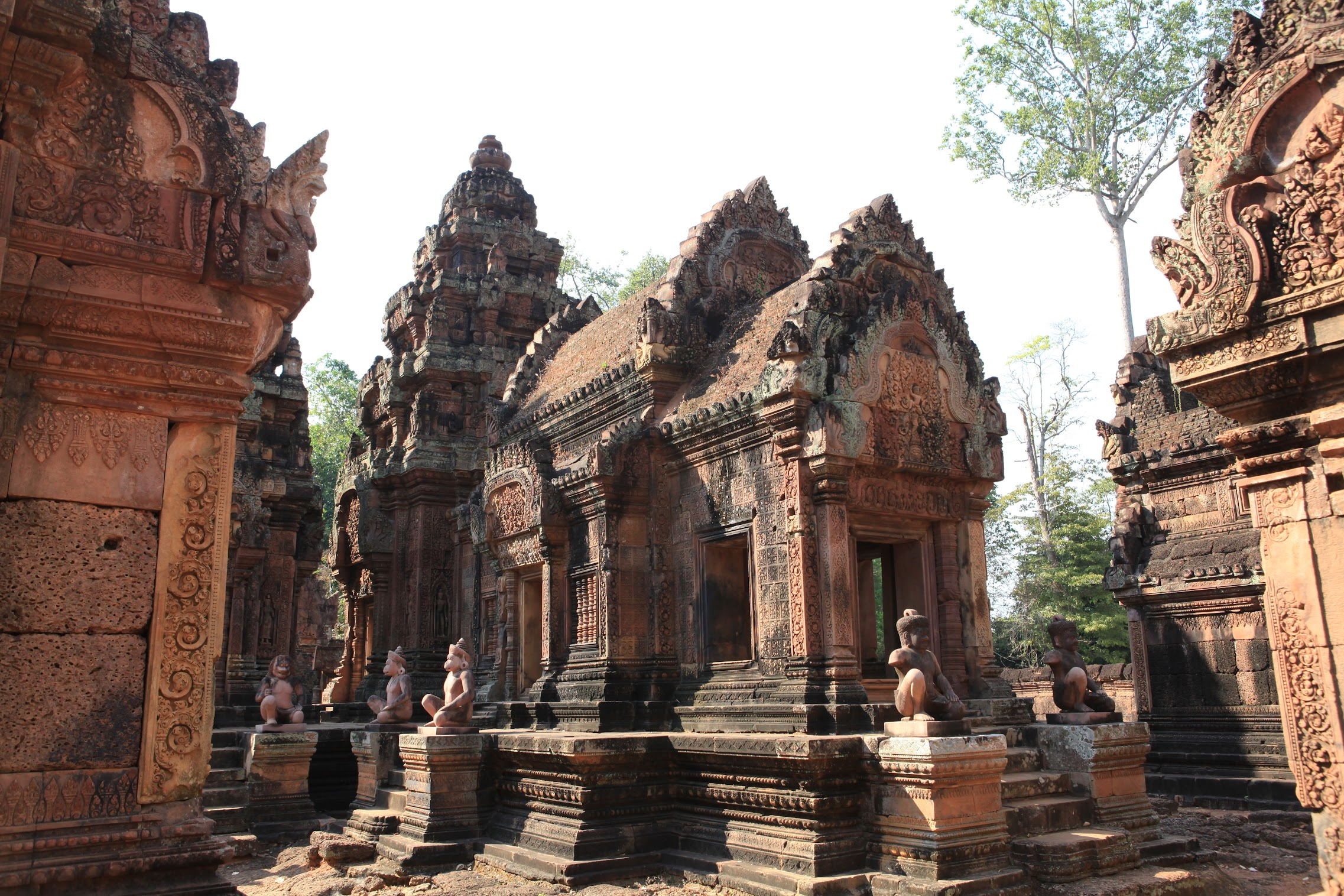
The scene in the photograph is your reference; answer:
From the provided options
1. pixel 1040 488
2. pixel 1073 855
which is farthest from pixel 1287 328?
pixel 1040 488

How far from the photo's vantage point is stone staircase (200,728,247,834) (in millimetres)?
10398

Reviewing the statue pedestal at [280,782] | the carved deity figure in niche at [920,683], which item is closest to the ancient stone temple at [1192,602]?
the carved deity figure in niche at [920,683]

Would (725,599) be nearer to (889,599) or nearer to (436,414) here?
(889,599)

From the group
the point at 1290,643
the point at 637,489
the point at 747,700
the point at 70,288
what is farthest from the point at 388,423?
the point at 1290,643

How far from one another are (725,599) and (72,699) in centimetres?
700

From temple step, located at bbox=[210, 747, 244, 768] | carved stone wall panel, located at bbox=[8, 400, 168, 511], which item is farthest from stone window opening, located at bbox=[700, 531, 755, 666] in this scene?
carved stone wall panel, located at bbox=[8, 400, 168, 511]

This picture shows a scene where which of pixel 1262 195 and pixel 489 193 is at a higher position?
pixel 489 193

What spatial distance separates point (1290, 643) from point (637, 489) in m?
6.60

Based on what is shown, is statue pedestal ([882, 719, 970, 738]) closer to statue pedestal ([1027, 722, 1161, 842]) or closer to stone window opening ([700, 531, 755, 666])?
statue pedestal ([1027, 722, 1161, 842])

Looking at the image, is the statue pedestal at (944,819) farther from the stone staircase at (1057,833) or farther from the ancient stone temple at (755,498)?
the ancient stone temple at (755,498)

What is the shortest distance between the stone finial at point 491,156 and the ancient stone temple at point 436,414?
0.08 feet

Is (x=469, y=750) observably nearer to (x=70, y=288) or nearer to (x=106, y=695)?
(x=106, y=695)

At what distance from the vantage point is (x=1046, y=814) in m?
7.90

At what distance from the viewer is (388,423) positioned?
57.9 feet
